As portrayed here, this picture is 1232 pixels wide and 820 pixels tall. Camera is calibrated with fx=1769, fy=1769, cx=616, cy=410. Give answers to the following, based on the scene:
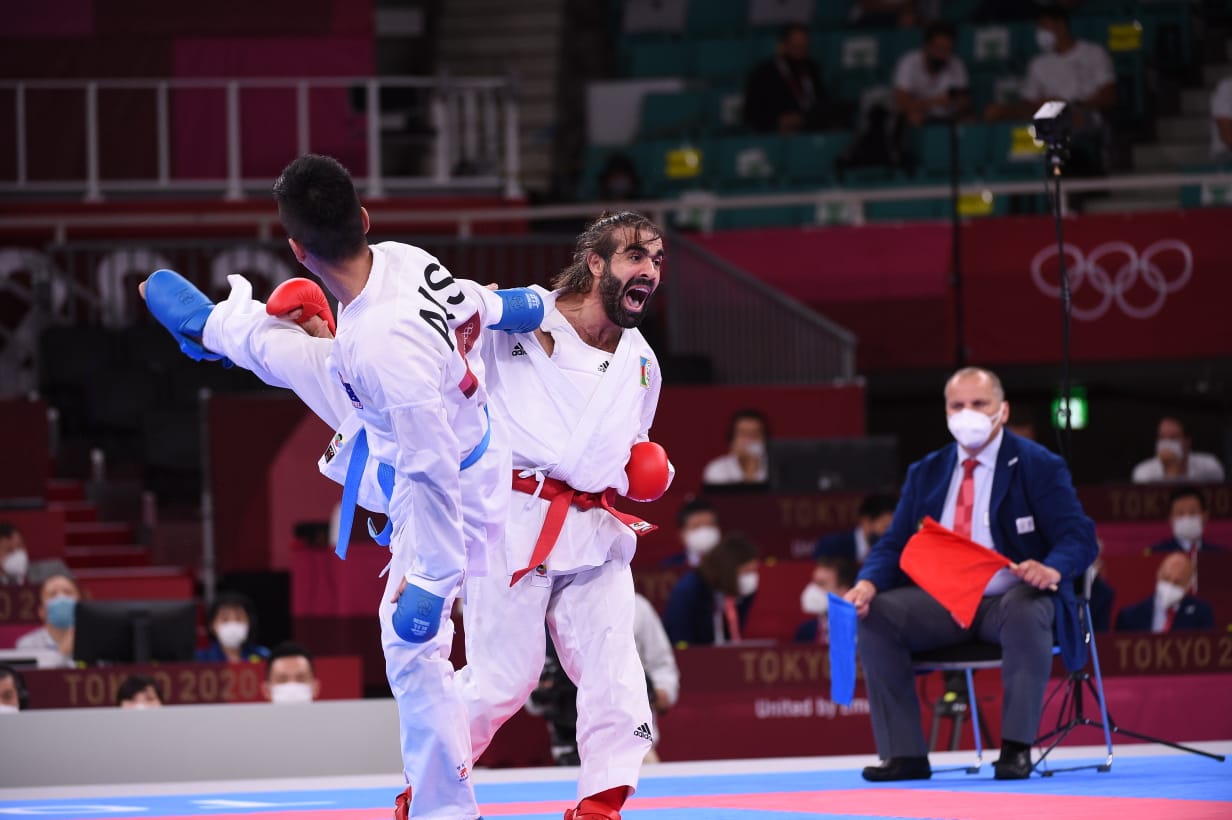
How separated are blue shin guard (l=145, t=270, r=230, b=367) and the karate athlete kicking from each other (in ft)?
0.25

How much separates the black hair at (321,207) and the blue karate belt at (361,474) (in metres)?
0.53

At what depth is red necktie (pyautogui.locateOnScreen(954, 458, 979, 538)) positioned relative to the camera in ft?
20.4

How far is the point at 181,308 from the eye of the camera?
4805 mm

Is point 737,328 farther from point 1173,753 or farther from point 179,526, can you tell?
point 1173,753

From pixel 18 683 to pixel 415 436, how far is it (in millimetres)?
4307

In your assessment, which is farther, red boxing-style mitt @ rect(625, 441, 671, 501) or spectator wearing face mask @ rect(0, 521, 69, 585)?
spectator wearing face mask @ rect(0, 521, 69, 585)

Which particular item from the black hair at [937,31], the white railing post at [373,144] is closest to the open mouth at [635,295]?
the white railing post at [373,144]

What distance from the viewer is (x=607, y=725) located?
463 cm

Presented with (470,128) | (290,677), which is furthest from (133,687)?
(470,128)

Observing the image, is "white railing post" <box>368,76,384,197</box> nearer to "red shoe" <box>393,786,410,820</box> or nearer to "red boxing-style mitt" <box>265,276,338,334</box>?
"red boxing-style mitt" <box>265,276,338,334</box>

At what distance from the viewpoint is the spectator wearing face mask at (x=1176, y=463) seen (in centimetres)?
1130

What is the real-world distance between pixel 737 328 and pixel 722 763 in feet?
19.0

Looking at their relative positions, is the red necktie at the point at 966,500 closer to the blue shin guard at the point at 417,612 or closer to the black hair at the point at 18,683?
the blue shin guard at the point at 417,612

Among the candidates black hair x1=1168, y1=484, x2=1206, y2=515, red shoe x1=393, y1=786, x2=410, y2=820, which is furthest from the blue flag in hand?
black hair x1=1168, y1=484, x2=1206, y2=515
